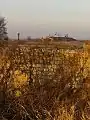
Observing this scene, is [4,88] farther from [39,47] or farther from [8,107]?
[39,47]

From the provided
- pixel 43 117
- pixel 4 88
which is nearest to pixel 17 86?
pixel 4 88

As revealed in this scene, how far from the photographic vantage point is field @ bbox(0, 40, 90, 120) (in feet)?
29.4

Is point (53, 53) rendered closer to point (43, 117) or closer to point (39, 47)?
point (39, 47)

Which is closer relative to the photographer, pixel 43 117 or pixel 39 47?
pixel 43 117

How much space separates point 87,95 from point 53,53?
1.12 meters

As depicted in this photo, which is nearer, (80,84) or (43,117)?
(43,117)

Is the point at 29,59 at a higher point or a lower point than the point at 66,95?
higher

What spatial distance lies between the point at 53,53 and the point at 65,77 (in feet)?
1.84

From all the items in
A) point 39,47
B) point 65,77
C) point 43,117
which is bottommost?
point 43,117

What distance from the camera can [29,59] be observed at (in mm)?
9586

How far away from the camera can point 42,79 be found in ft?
31.5

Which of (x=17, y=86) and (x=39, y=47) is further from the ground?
(x=39, y=47)

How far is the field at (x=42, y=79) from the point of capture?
353 inches

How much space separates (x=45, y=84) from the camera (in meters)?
9.50
